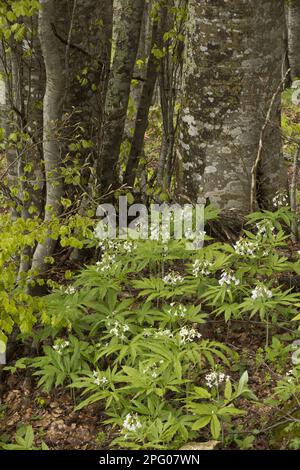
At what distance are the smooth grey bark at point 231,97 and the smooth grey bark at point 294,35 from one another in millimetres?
5886

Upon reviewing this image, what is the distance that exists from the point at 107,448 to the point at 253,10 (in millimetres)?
4389

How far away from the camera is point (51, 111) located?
5742 mm

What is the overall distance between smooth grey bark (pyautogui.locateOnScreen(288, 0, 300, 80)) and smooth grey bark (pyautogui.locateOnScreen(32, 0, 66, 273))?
740 centimetres

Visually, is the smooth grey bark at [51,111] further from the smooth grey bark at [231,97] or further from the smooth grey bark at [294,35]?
the smooth grey bark at [294,35]

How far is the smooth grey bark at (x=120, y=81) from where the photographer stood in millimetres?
7008

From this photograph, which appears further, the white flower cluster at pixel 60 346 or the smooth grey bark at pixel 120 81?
the smooth grey bark at pixel 120 81

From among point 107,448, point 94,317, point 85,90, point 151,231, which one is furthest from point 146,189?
point 107,448

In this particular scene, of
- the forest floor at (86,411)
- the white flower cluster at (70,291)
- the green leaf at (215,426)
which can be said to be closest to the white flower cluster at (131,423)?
the green leaf at (215,426)

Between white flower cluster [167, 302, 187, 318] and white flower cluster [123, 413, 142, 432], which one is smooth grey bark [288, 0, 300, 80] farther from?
white flower cluster [123, 413, 142, 432]

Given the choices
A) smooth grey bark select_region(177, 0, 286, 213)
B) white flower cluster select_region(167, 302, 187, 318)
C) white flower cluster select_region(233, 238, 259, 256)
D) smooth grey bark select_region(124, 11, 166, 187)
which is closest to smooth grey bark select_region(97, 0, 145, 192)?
smooth grey bark select_region(124, 11, 166, 187)

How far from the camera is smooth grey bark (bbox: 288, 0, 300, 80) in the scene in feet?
38.5

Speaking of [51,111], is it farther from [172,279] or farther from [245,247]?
[245,247]

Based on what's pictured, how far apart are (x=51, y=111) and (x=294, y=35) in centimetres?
787

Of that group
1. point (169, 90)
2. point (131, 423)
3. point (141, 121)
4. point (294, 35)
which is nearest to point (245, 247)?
point (131, 423)
